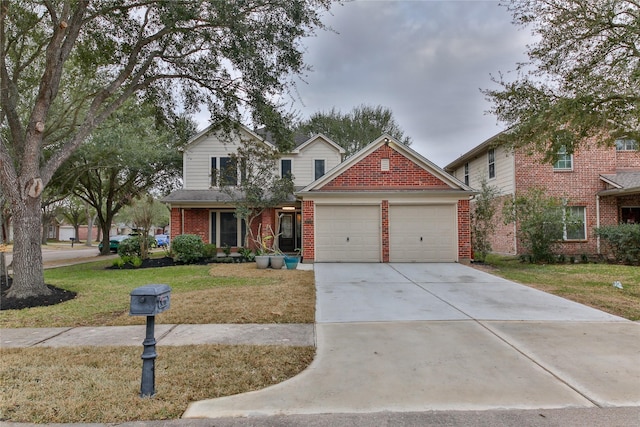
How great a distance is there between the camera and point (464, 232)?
14.2m

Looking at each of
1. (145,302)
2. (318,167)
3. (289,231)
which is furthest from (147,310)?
(318,167)

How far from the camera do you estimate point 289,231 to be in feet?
64.1

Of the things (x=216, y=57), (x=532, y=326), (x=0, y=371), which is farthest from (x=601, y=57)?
(x=0, y=371)

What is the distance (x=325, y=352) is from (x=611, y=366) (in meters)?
3.23

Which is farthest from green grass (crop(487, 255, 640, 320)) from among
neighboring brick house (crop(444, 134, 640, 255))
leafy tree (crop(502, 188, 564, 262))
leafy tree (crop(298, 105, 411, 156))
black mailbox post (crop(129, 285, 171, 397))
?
leafy tree (crop(298, 105, 411, 156))

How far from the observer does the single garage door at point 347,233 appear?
1425 cm

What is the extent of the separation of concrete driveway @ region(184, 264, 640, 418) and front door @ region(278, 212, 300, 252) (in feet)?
38.1

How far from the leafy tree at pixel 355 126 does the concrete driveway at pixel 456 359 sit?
2760cm

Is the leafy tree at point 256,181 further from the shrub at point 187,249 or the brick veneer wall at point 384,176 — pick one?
the shrub at point 187,249

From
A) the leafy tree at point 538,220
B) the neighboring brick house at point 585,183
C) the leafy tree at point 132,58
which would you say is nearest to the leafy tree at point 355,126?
the neighboring brick house at point 585,183

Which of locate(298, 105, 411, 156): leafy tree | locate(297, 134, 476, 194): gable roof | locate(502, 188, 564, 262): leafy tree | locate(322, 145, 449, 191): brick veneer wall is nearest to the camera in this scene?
locate(297, 134, 476, 194): gable roof

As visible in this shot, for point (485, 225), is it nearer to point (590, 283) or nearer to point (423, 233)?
point (423, 233)

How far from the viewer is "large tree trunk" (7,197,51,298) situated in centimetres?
820

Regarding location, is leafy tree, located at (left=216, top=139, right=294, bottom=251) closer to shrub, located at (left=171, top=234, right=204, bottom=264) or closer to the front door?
shrub, located at (left=171, top=234, right=204, bottom=264)
